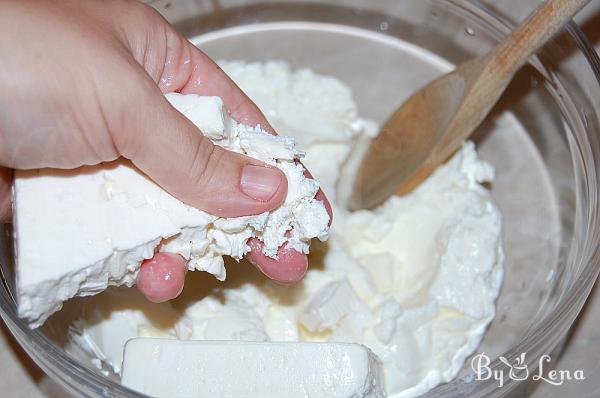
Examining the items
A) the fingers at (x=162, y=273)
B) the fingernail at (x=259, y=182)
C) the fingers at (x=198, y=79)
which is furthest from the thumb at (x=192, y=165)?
the fingers at (x=198, y=79)

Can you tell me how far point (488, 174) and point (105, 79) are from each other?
0.93m

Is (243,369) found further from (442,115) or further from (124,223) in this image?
(442,115)

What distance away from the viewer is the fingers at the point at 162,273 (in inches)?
44.7

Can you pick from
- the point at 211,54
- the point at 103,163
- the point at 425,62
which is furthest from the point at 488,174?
the point at 103,163

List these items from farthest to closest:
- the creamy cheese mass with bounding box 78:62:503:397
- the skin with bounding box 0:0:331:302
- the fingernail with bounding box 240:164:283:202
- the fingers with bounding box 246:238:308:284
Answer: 1. the creamy cheese mass with bounding box 78:62:503:397
2. the fingers with bounding box 246:238:308:284
3. the fingernail with bounding box 240:164:283:202
4. the skin with bounding box 0:0:331:302

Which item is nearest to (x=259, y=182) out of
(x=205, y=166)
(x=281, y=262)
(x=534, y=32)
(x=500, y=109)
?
(x=205, y=166)

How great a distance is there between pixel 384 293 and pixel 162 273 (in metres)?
0.51

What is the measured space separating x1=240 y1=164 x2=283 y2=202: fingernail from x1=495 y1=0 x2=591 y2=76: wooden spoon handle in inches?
21.7

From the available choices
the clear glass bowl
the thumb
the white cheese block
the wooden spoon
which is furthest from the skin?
the wooden spoon

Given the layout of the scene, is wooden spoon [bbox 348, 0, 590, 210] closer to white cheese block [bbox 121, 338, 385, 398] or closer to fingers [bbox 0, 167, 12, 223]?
white cheese block [bbox 121, 338, 385, 398]

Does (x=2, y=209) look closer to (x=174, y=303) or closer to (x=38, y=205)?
(x=38, y=205)

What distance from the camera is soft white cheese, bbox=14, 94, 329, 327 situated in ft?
3.31

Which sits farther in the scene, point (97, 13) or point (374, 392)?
point (374, 392)

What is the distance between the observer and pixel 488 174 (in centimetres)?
157
